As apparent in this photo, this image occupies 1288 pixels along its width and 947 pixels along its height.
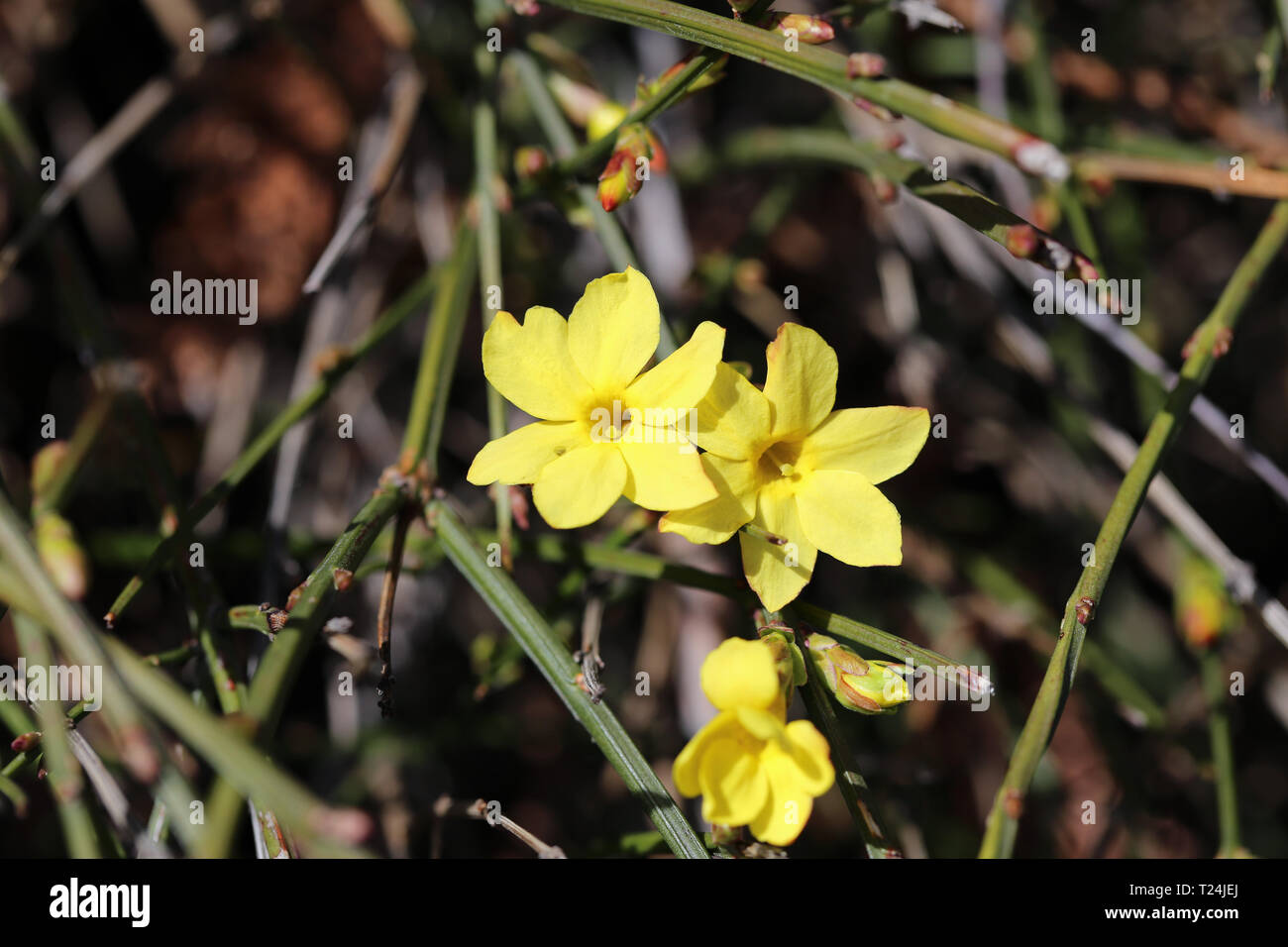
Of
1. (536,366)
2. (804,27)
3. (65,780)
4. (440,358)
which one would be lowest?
(65,780)

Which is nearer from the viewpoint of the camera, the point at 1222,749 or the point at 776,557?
the point at 776,557

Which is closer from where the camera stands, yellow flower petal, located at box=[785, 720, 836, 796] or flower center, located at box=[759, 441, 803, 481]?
yellow flower petal, located at box=[785, 720, 836, 796]

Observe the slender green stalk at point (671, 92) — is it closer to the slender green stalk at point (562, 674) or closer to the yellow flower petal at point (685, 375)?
the yellow flower petal at point (685, 375)

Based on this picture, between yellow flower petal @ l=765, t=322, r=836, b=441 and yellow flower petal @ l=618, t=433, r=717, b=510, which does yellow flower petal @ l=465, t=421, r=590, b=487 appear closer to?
yellow flower petal @ l=618, t=433, r=717, b=510

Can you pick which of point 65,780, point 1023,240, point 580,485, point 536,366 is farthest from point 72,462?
point 1023,240

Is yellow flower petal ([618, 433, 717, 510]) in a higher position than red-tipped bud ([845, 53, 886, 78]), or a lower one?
lower

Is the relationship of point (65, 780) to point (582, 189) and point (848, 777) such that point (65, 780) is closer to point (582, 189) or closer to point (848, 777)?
point (848, 777)

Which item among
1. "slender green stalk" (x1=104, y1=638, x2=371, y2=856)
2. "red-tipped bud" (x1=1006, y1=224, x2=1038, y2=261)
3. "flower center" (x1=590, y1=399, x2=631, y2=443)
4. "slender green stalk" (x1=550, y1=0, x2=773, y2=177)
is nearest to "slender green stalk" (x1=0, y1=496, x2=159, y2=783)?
"slender green stalk" (x1=104, y1=638, x2=371, y2=856)
